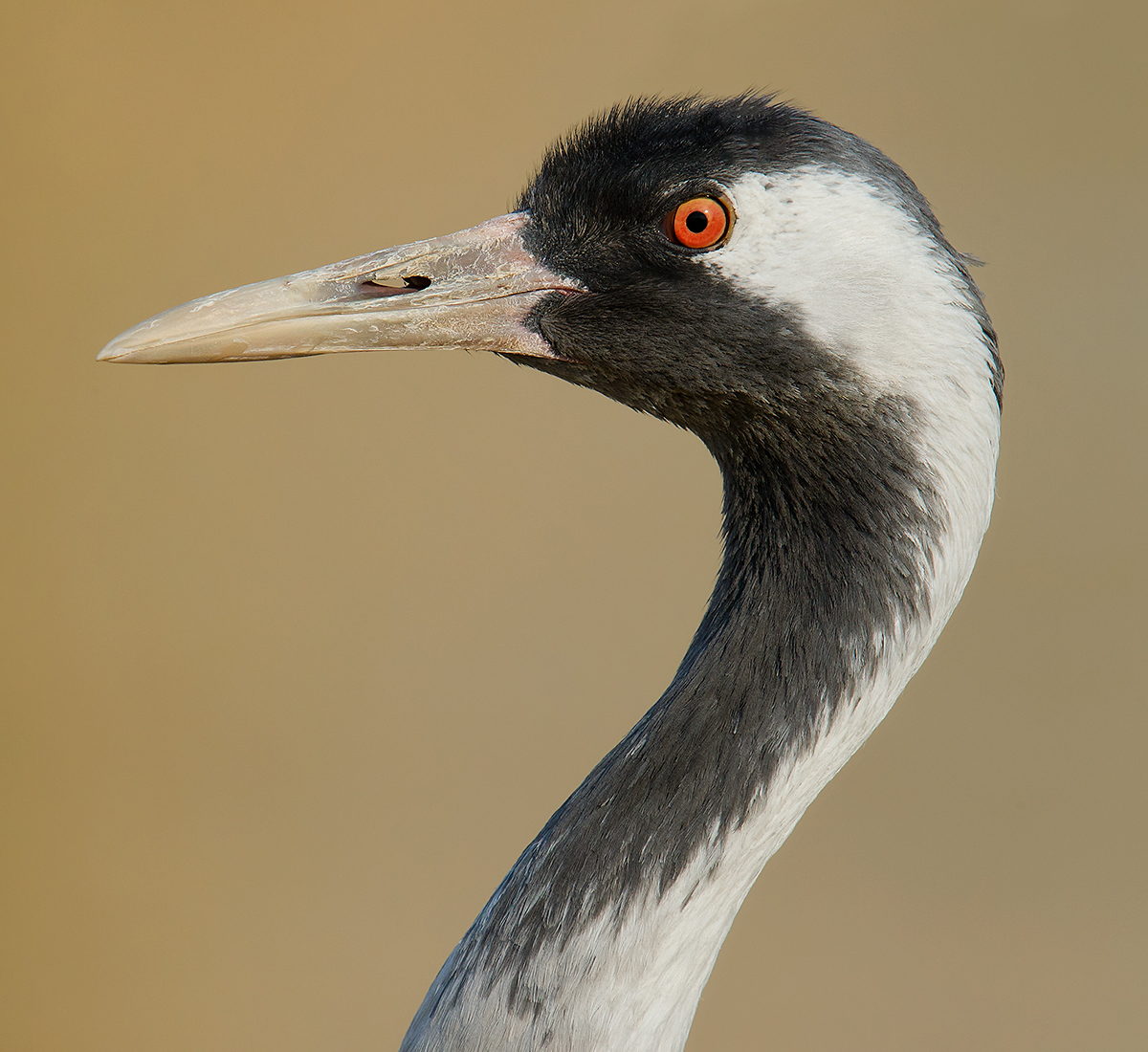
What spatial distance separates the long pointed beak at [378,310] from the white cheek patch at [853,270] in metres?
0.20

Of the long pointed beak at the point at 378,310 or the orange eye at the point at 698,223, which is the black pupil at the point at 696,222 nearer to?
the orange eye at the point at 698,223

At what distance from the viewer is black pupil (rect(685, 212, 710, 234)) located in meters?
0.90

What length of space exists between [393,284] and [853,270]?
447 mm

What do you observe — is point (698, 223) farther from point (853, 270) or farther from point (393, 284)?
point (393, 284)

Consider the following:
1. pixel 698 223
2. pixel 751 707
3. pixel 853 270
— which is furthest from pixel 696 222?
pixel 751 707

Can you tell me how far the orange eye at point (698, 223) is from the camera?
0.90m

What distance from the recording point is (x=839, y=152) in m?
0.90

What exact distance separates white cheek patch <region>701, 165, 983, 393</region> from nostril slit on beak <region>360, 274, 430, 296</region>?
32cm

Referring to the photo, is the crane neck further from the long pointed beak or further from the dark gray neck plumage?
the long pointed beak

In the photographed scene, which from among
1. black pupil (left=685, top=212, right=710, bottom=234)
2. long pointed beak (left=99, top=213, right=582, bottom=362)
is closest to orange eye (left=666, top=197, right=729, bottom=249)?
black pupil (left=685, top=212, right=710, bottom=234)

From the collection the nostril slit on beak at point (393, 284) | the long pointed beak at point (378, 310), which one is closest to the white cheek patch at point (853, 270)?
the long pointed beak at point (378, 310)

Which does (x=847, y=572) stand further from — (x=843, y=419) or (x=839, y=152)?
(x=839, y=152)

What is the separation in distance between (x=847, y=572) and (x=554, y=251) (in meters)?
0.42

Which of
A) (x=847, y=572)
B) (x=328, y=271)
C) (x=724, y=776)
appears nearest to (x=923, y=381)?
(x=847, y=572)
